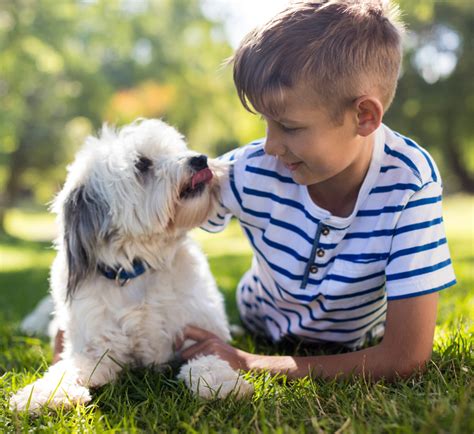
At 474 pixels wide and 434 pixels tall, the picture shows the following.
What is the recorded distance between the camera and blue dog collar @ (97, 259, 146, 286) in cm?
266

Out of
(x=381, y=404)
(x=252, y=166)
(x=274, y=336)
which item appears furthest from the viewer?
(x=274, y=336)

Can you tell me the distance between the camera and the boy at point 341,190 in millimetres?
2270

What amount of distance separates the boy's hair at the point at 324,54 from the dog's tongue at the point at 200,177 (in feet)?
1.53

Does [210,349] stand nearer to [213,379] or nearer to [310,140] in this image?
[213,379]

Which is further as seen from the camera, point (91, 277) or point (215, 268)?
point (215, 268)

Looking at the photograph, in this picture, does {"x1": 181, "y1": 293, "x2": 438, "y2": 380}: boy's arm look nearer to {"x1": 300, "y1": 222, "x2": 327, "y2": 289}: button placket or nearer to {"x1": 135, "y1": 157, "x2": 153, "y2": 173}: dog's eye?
{"x1": 300, "y1": 222, "x2": 327, "y2": 289}: button placket

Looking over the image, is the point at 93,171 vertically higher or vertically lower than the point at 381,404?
higher

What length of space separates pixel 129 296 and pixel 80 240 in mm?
329

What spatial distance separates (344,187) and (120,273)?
107 centimetres

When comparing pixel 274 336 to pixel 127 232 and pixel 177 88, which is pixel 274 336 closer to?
pixel 127 232

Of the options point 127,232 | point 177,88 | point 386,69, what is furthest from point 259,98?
point 177,88

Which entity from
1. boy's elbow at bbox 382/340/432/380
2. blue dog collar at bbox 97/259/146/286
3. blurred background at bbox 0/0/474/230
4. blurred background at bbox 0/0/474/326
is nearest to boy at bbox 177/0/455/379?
boy's elbow at bbox 382/340/432/380

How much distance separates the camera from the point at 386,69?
7.70ft

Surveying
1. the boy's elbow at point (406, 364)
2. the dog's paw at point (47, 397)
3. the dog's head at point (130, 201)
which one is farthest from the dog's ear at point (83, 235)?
the boy's elbow at point (406, 364)
